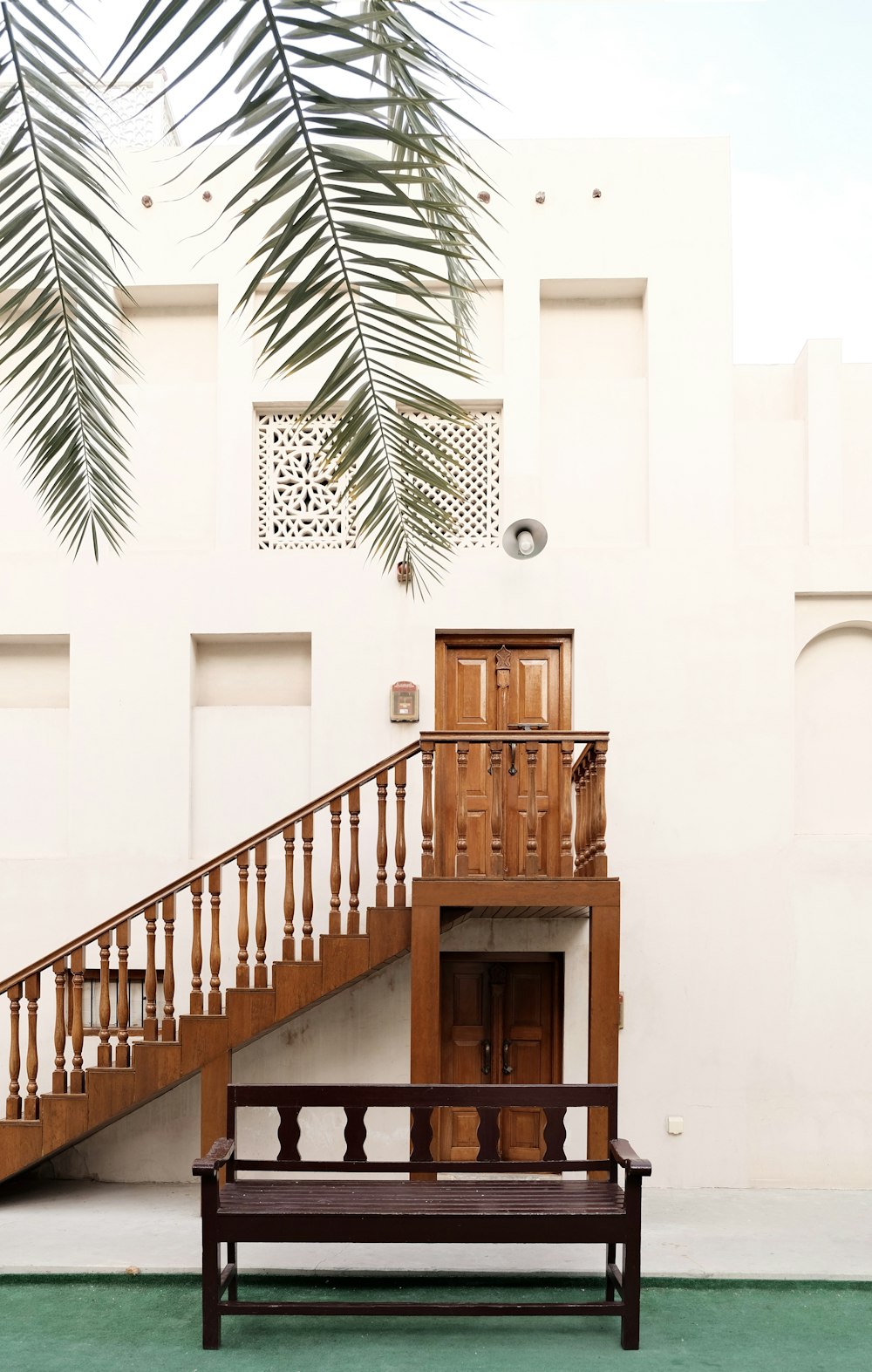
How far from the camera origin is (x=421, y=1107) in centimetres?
563

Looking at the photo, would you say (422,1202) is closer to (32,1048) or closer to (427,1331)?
(427,1331)

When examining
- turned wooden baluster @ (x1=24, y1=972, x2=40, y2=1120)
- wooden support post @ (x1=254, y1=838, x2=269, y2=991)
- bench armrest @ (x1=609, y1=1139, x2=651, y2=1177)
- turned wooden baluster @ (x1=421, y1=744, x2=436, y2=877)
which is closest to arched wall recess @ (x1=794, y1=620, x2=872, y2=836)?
turned wooden baluster @ (x1=421, y1=744, x2=436, y2=877)

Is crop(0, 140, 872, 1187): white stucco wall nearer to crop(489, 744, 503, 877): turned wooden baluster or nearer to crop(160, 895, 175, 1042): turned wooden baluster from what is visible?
crop(160, 895, 175, 1042): turned wooden baluster

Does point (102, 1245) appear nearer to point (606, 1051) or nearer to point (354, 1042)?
point (354, 1042)

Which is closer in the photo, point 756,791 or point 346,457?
point 346,457

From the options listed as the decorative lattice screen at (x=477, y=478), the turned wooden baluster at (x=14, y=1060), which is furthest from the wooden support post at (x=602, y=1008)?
the turned wooden baluster at (x=14, y=1060)

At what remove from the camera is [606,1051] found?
22.5 feet

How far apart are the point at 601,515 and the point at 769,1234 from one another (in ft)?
15.8

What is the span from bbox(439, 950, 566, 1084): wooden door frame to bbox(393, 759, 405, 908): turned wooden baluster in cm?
129

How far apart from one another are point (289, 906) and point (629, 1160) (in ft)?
9.78

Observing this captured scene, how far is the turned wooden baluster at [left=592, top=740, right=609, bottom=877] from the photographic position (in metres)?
6.94

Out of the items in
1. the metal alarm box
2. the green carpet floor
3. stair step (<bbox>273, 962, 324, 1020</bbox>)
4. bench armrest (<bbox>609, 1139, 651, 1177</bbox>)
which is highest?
the metal alarm box

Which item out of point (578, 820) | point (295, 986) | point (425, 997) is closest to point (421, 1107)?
point (425, 997)

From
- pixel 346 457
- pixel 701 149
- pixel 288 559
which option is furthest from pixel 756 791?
pixel 346 457
